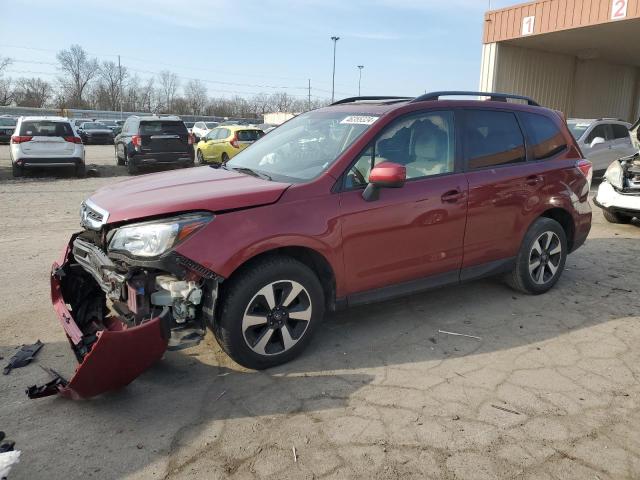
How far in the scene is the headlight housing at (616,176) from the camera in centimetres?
817

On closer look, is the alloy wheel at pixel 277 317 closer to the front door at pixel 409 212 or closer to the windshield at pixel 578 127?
the front door at pixel 409 212

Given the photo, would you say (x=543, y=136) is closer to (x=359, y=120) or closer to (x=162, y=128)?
(x=359, y=120)

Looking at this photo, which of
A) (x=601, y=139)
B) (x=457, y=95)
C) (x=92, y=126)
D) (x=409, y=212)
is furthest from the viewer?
(x=92, y=126)

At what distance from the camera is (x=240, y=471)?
8.20 ft

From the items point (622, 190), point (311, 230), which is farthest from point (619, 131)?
point (311, 230)

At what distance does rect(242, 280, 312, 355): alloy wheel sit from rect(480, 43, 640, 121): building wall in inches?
704

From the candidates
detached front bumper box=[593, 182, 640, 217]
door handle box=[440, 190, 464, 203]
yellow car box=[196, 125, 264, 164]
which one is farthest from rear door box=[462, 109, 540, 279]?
yellow car box=[196, 125, 264, 164]

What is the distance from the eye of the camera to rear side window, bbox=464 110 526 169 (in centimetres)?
432

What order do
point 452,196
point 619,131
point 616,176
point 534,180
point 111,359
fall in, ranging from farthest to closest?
point 619,131, point 616,176, point 534,180, point 452,196, point 111,359

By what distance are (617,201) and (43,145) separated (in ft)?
45.7

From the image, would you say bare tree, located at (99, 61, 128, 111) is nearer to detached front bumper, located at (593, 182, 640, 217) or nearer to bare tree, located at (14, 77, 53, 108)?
bare tree, located at (14, 77, 53, 108)

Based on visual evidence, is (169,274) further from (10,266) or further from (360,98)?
(10,266)

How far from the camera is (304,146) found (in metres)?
4.10

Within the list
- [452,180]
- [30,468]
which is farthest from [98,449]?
[452,180]
